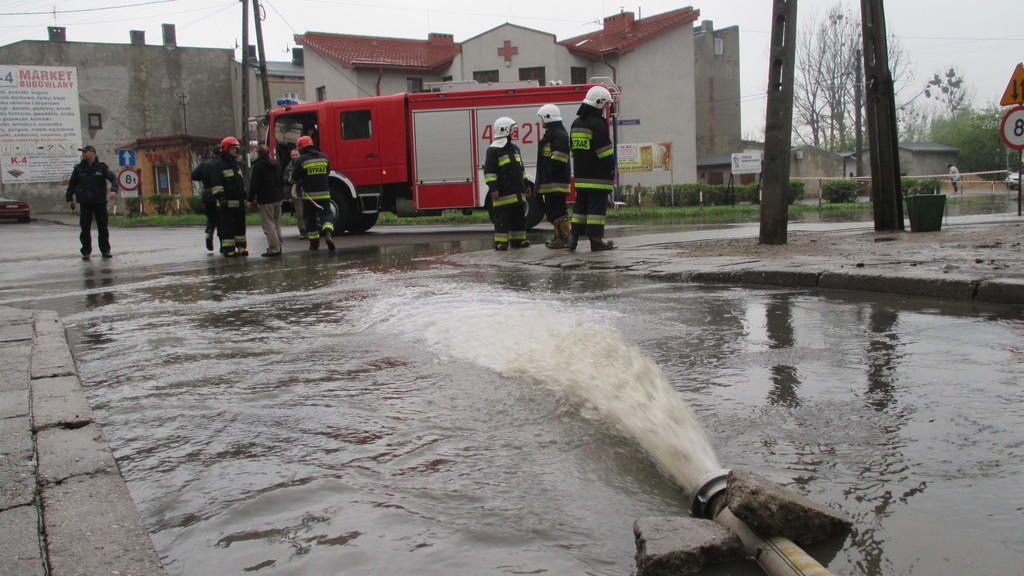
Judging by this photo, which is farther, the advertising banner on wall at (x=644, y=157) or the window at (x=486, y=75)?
the window at (x=486, y=75)

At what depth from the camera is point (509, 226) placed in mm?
12258

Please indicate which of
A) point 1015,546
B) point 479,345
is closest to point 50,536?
point 1015,546

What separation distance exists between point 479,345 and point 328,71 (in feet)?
135

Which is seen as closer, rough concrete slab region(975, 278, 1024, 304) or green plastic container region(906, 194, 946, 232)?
rough concrete slab region(975, 278, 1024, 304)

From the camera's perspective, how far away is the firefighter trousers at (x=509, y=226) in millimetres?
12148

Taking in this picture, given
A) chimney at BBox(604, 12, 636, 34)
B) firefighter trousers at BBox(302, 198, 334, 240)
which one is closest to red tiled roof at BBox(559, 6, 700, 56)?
chimney at BBox(604, 12, 636, 34)

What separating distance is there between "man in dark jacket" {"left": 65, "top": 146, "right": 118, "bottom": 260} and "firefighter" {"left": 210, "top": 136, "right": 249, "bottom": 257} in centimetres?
160

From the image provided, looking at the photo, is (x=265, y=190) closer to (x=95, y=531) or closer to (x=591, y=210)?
(x=591, y=210)

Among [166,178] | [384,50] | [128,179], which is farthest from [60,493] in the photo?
[166,178]

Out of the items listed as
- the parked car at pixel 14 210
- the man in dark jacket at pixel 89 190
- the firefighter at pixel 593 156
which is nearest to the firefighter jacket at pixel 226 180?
the man in dark jacket at pixel 89 190

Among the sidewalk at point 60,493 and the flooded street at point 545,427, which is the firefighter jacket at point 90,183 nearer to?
the flooded street at point 545,427

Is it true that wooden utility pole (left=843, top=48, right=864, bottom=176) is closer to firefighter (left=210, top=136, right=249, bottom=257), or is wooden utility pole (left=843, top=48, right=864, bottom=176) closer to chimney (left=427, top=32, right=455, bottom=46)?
chimney (left=427, top=32, right=455, bottom=46)

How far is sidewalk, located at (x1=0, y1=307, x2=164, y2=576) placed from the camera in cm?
220

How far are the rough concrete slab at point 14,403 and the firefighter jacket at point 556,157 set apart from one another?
8.17 meters
